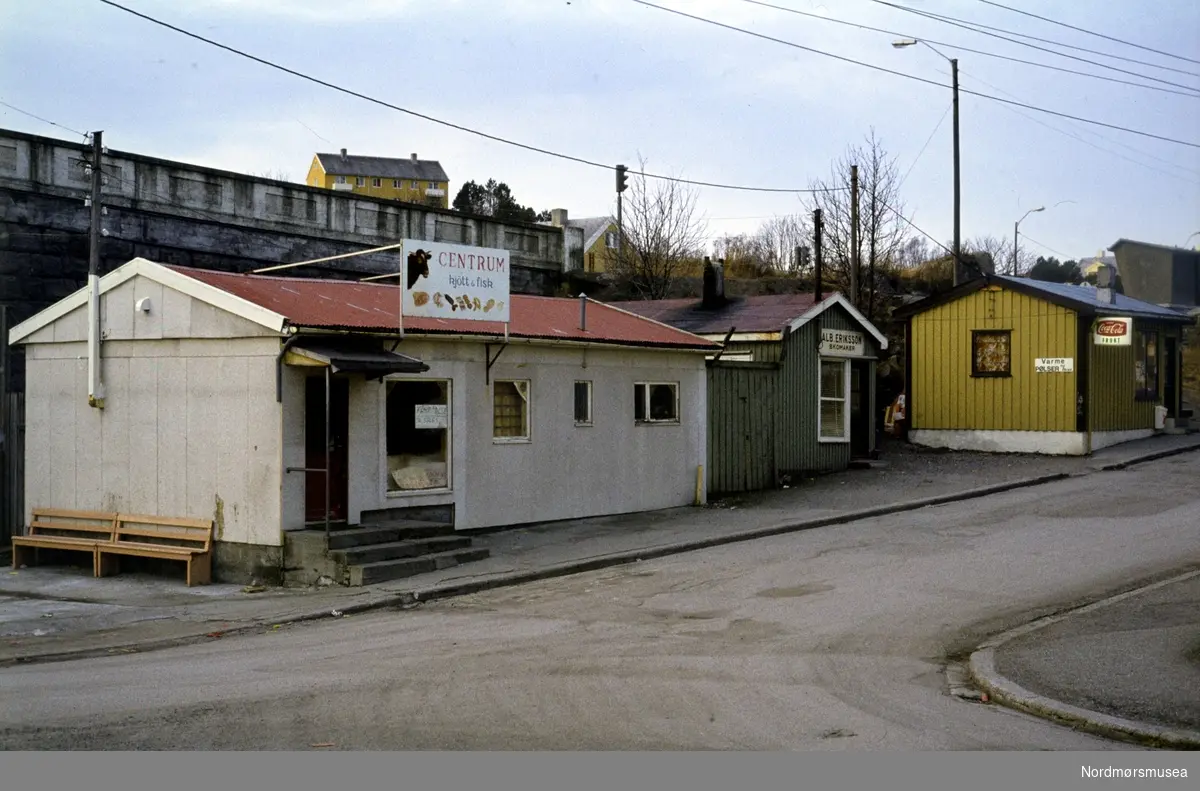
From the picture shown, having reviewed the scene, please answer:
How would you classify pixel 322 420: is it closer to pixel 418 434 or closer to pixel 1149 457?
pixel 418 434

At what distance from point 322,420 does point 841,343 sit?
13.2 metres

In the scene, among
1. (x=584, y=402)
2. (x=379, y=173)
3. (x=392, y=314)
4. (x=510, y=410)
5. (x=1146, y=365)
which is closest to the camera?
(x=392, y=314)

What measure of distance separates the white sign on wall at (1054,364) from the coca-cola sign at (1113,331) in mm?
730

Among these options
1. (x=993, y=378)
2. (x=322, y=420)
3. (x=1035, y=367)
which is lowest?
(x=322, y=420)

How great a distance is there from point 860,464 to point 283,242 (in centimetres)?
1403

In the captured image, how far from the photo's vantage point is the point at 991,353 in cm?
2716

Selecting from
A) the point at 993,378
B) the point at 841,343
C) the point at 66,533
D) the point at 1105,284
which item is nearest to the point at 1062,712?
the point at 66,533

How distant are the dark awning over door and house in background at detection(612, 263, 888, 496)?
7653mm

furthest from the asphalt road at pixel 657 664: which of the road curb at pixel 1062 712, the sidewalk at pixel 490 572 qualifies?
the sidewalk at pixel 490 572

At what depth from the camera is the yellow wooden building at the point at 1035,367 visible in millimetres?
25703

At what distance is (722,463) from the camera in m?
22.1

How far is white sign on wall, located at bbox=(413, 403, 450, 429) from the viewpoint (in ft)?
55.2

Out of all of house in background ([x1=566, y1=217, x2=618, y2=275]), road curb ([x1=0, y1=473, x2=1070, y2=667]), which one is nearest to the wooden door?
road curb ([x1=0, y1=473, x2=1070, y2=667])

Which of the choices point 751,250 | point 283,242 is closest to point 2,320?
point 283,242
